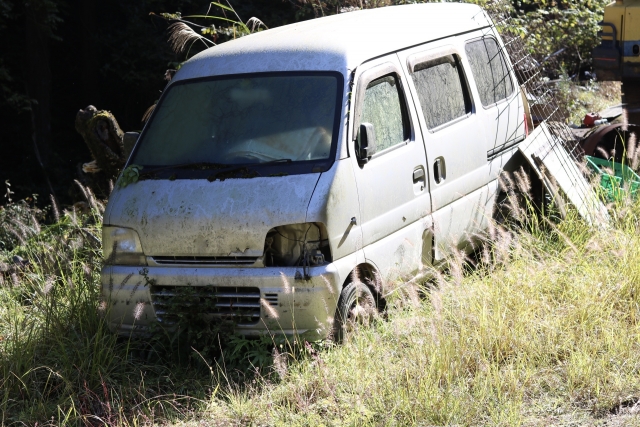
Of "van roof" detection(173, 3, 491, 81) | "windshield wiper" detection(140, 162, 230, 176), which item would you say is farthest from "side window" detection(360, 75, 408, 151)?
"windshield wiper" detection(140, 162, 230, 176)

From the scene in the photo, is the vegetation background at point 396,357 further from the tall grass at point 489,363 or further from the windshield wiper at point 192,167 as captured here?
the windshield wiper at point 192,167

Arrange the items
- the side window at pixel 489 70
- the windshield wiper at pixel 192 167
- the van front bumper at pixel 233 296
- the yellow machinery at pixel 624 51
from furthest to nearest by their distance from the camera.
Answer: the yellow machinery at pixel 624 51 < the side window at pixel 489 70 < the windshield wiper at pixel 192 167 < the van front bumper at pixel 233 296

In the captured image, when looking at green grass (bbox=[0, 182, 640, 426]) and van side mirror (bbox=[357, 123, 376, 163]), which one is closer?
green grass (bbox=[0, 182, 640, 426])

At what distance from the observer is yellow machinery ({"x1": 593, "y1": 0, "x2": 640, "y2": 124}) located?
433 inches

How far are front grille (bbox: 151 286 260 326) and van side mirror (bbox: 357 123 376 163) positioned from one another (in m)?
1.12

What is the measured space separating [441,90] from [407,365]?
2.77m

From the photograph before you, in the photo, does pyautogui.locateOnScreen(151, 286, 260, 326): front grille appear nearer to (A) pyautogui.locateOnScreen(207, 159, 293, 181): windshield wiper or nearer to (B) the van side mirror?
(A) pyautogui.locateOnScreen(207, 159, 293, 181): windshield wiper

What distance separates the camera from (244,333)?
18.2ft

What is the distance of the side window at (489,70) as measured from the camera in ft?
24.6

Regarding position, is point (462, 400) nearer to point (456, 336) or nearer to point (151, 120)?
point (456, 336)

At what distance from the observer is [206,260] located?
559cm

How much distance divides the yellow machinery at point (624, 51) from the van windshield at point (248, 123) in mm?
6458

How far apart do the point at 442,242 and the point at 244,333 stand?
6.06 feet

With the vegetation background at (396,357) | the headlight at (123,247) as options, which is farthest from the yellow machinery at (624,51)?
the headlight at (123,247)
